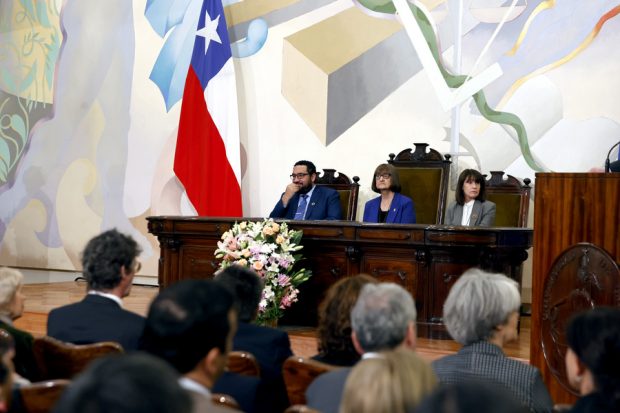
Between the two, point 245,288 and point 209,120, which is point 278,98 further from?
point 245,288

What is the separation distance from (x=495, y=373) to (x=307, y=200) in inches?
178

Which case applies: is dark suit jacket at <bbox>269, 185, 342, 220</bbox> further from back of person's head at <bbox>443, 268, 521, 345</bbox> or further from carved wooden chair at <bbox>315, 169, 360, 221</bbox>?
back of person's head at <bbox>443, 268, 521, 345</bbox>

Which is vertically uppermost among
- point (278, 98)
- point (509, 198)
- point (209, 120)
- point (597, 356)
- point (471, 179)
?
point (278, 98)

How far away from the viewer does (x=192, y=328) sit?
183cm

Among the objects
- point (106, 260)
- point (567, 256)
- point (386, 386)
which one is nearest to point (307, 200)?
point (567, 256)

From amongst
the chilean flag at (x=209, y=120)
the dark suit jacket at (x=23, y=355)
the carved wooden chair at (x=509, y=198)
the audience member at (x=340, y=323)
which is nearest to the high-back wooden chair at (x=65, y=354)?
the dark suit jacket at (x=23, y=355)

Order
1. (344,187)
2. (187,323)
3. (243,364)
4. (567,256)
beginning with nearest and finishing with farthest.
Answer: (187,323) < (243,364) < (567,256) < (344,187)

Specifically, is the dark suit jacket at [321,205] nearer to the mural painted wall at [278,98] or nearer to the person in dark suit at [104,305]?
the mural painted wall at [278,98]

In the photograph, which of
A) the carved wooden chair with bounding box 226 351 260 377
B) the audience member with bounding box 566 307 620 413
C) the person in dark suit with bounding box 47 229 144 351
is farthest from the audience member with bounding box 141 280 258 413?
the person in dark suit with bounding box 47 229 144 351

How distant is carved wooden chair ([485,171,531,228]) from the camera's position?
662 centimetres

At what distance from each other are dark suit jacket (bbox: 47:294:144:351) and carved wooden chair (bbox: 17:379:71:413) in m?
0.70

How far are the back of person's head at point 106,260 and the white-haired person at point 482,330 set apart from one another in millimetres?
1137

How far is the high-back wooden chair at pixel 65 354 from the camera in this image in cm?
250

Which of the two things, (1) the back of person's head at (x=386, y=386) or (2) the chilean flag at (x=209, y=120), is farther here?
(2) the chilean flag at (x=209, y=120)
